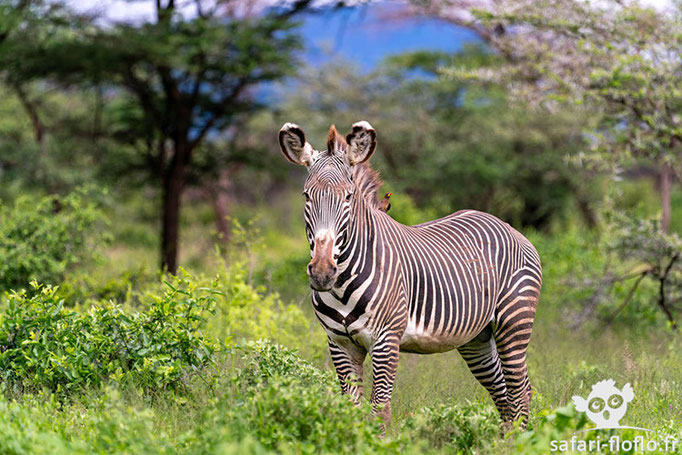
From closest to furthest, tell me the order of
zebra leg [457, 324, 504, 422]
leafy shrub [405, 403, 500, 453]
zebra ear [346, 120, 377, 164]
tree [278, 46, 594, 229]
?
1. leafy shrub [405, 403, 500, 453]
2. zebra ear [346, 120, 377, 164]
3. zebra leg [457, 324, 504, 422]
4. tree [278, 46, 594, 229]

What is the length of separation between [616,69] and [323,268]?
5725 mm

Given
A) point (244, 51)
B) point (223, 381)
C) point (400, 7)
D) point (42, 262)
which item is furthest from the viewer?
point (400, 7)

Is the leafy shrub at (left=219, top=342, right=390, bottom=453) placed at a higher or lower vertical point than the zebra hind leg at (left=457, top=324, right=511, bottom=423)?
higher

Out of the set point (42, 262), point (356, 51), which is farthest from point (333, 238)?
Answer: point (356, 51)

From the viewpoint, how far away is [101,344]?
17.9ft

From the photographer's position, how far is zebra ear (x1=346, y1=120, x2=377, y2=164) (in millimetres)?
4711


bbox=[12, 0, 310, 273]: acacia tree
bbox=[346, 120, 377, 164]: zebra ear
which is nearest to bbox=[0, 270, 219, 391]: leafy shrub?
bbox=[346, 120, 377, 164]: zebra ear

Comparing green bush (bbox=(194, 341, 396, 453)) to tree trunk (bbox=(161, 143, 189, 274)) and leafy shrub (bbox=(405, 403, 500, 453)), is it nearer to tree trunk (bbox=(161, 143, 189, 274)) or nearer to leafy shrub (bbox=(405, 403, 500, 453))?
leafy shrub (bbox=(405, 403, 500, 453))

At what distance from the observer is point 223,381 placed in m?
4.66

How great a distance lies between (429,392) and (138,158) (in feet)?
34.2

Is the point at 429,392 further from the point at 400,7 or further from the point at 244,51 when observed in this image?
the point at 400,7

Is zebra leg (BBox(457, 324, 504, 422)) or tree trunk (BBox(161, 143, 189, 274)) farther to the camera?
tree trunk (BBox(161, 143, 189, 274))

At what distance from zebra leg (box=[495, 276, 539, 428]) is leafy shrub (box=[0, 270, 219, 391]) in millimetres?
2116

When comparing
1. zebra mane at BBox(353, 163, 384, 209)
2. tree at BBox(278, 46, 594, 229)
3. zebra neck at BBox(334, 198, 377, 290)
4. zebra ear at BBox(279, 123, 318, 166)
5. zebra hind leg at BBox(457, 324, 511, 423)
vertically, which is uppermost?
zebra ear at BBox(279, 123, 318, 166)
